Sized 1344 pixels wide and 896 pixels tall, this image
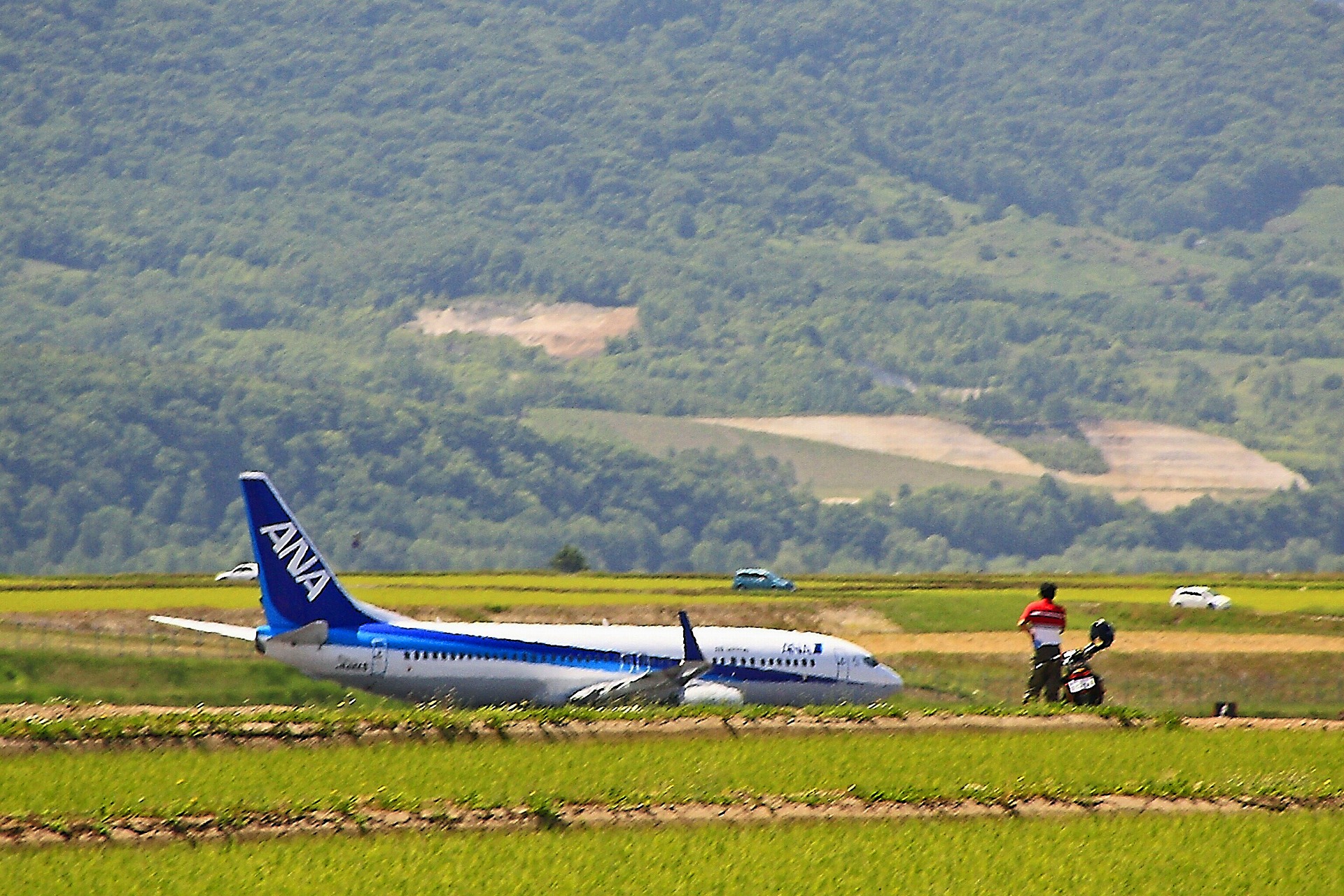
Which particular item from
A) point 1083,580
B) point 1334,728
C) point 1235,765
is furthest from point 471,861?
point 1083,580

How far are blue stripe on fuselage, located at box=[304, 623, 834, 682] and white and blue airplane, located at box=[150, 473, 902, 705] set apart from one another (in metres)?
0.03

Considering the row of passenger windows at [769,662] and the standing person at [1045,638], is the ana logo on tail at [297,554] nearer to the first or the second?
the row of passenger windows at [769,662]

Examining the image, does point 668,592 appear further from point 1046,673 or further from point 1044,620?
point 1044,620

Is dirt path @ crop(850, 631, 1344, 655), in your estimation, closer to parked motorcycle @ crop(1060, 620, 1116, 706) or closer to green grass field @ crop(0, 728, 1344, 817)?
parked motorcycle @ crop(1060, 620, 1116, 706)

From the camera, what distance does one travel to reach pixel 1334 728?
45312mm

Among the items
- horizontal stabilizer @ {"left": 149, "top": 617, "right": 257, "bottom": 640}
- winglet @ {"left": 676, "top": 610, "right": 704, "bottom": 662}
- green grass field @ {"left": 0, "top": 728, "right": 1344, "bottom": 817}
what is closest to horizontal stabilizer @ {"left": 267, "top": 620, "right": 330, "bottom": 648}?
horizontal stabilizer @ {"left": 149, "top": 617, "right": 257, "bottom": 640}

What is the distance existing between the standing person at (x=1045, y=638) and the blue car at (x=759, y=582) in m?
79.4

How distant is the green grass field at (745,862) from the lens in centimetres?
2656

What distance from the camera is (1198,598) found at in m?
112

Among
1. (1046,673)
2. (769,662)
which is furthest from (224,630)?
(1046,673)

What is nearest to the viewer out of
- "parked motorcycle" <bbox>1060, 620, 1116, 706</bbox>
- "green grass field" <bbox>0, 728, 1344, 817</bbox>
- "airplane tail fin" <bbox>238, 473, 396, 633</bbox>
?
"green grass field" <bbox>0, 728, 1344, 817</bbox>

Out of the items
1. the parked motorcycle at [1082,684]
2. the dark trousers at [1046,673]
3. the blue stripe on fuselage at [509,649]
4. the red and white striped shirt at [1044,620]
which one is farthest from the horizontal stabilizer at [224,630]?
the parked motorcycle at [1082,684]

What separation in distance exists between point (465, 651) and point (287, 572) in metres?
5.65

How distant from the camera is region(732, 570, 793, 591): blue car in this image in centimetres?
12950
